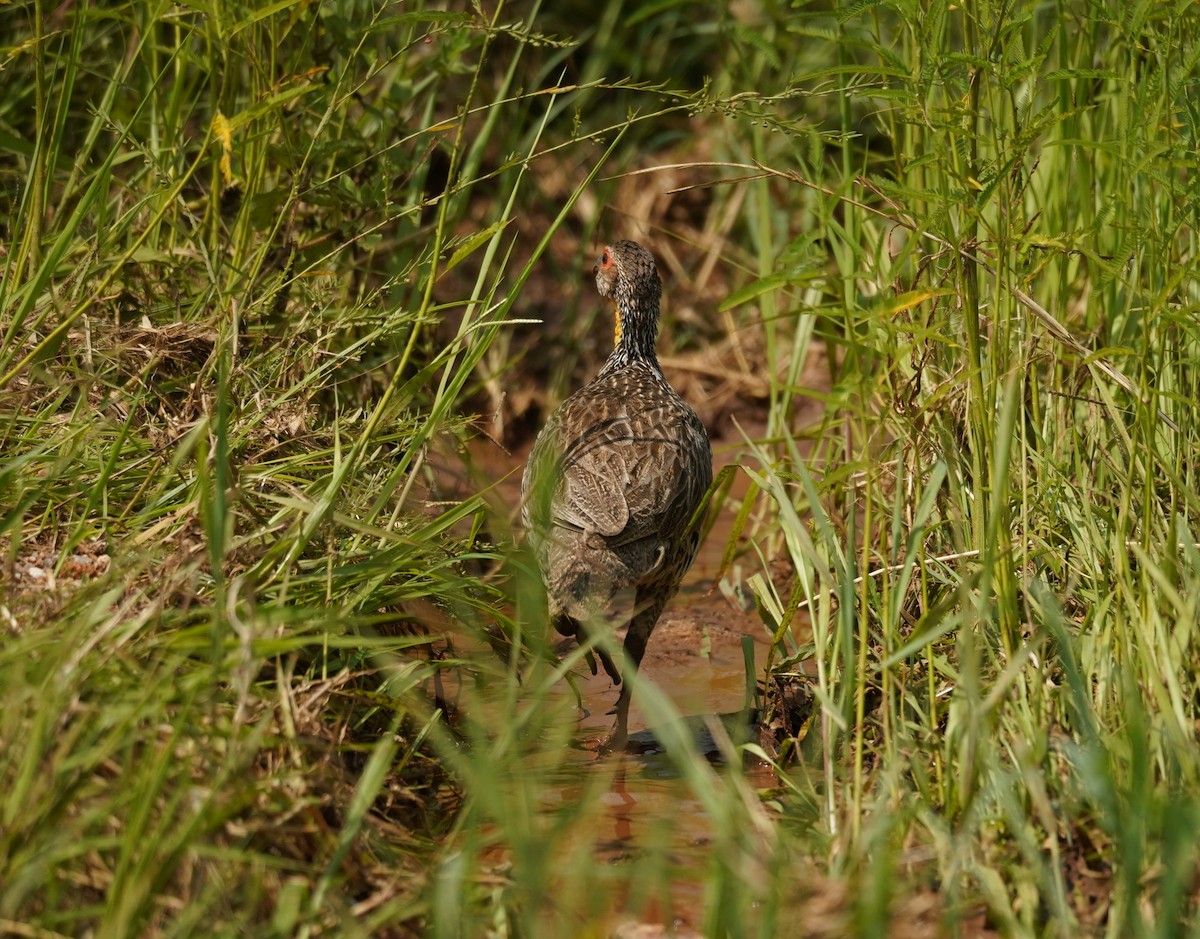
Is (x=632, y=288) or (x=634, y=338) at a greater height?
(x=632, y=288)

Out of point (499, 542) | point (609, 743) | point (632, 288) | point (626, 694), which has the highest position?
point (632, 288)

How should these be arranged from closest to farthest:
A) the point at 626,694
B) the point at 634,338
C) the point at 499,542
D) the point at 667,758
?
the point at 499,542, the point at 667,758, the point at 626,694, the point at 634,338

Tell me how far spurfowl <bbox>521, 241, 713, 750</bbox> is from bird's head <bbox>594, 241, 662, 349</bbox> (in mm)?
487

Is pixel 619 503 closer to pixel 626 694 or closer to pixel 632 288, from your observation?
pixel 626 694

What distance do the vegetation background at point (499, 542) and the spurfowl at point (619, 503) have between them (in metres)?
0.30

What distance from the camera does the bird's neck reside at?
6578 mm

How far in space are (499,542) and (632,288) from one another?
2.09 m

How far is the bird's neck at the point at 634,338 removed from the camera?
6578 millimetres

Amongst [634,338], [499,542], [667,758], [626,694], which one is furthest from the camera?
[634,338]

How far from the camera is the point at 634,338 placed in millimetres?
6609

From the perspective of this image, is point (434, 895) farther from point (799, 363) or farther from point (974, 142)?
point (799, 363)

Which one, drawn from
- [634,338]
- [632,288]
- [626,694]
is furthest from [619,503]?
[632,288]

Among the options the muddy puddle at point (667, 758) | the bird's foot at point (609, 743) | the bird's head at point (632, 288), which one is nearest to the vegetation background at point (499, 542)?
the muddy puddle at point (667, 758)

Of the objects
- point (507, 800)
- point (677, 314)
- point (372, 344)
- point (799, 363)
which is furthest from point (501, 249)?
point (507, 800)
